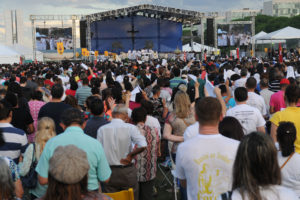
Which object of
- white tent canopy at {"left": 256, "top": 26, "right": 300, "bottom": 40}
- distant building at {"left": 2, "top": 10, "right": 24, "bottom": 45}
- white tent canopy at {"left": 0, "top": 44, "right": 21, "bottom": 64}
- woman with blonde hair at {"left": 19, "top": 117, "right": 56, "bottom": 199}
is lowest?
woman with blonde hair at {"left": 19, "top": 117, "right": 56, "bottom": 199}

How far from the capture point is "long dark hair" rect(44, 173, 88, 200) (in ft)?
7.59

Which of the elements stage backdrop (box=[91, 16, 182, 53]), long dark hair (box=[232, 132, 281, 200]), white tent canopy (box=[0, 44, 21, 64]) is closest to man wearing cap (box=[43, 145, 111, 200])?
long dark hair (box=[232, 132, 281, 200])

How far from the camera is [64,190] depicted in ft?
7.59

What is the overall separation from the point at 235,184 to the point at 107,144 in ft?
8.12

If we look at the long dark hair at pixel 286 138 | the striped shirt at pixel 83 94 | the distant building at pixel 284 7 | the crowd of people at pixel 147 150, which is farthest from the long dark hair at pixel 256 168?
the distant building at pixel 284 7

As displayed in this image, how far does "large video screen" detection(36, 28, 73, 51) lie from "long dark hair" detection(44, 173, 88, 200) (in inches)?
1695

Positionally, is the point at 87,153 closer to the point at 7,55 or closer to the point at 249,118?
the point at 249,118

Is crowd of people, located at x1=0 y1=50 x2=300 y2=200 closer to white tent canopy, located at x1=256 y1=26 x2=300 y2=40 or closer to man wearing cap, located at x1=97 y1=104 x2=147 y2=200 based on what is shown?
man wearing cap, located at x1=97 y1=104 x2=147 y2=200

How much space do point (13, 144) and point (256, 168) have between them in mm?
2833

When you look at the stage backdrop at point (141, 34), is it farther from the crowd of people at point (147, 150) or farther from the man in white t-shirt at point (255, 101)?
the man in white t-shirt at point (255, 101)

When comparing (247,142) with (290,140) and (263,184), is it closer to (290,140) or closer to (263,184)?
(263,184)

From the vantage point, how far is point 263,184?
2.13m

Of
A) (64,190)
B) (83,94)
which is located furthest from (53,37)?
(64,190)

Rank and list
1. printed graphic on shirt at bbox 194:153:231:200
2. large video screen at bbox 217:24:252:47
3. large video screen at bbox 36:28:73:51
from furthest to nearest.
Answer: large video screen at bbox 36:28:73:51, large video screen at bbox 217:24:252:47, printed graphic on shirt at bbox 194:153:231:200
